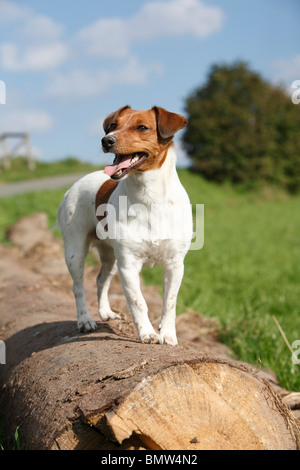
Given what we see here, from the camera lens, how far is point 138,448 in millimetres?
2428

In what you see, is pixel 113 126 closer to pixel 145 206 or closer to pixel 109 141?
pixel 109 141

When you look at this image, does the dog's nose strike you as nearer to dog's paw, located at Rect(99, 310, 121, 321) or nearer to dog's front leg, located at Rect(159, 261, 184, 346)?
dog's front leg, located at Rect(159, 261, 184, 346)

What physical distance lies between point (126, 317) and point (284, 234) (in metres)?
11.0

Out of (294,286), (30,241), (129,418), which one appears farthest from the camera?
(30,241)

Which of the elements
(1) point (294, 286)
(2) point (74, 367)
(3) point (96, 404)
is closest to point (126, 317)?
(2) point (74, 367)

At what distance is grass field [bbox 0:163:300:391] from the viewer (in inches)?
195

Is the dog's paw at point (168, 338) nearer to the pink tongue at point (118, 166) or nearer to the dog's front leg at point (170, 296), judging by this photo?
the dog's front leg at point (170, 296)

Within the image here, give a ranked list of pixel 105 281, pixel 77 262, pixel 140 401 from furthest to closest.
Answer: pixel 105 281 → pixel 77 262 → pixel 140 401

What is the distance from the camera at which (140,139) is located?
3.34 meters

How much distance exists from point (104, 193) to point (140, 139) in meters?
0.81

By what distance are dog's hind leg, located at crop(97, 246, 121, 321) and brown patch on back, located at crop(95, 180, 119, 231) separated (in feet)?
1.89

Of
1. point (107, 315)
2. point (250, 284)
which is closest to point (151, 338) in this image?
point (107, 315)

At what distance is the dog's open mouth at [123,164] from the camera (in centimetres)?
324
